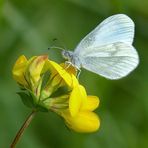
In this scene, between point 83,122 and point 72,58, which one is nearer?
point 83,122

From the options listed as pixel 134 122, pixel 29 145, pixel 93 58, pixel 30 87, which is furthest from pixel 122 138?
pixel 30 87

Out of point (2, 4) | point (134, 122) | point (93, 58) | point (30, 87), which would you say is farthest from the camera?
point (134, 122)

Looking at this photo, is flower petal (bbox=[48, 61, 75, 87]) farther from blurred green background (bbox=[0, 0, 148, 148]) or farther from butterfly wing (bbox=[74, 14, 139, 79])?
blurred green background (bbox=[0, 0, 148, 148])

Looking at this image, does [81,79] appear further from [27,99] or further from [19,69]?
[27,99]

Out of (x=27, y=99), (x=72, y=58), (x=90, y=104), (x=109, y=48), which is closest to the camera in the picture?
(x=27, y=99)

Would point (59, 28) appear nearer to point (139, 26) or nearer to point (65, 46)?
point (65, 46)

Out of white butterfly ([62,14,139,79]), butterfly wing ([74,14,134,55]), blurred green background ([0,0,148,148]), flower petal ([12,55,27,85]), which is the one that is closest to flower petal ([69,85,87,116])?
flower petal ([12,55,27,85])

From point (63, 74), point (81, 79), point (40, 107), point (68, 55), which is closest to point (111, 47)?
point (68, 55)

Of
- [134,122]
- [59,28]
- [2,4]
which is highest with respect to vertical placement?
[2,4]
